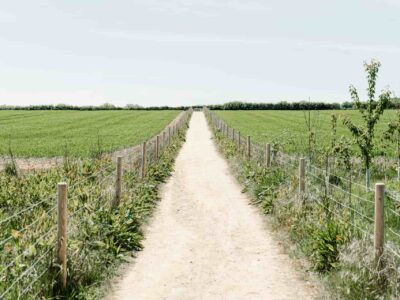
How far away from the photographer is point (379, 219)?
7133 millimetres

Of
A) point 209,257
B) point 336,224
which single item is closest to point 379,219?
point 336,224

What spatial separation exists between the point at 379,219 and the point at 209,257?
3394mm

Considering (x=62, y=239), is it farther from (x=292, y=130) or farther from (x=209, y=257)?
(x=292, y=130)

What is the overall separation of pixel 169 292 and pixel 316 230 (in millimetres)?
3079

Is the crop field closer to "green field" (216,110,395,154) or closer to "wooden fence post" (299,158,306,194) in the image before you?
"wooden fence post" (299,158,306,194)

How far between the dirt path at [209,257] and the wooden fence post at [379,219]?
1230 mm

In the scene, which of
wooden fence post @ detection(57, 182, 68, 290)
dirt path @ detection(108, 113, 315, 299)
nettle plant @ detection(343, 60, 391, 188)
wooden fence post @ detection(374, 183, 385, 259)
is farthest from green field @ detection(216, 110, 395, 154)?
wooden fence post @ detection(57, 182, 68, 290)

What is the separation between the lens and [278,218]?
11.4 metres

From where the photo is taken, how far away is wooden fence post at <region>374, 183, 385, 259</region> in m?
7.12

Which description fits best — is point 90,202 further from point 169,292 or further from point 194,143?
point 194,143

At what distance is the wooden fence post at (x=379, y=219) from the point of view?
712 centimetres

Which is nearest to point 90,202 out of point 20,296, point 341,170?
point 20,296

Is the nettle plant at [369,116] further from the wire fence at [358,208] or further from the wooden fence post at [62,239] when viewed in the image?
the wooden fence post at [62,239]

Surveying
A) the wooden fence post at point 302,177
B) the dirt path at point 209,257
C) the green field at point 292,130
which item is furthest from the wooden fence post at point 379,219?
the green field at point 292,130
